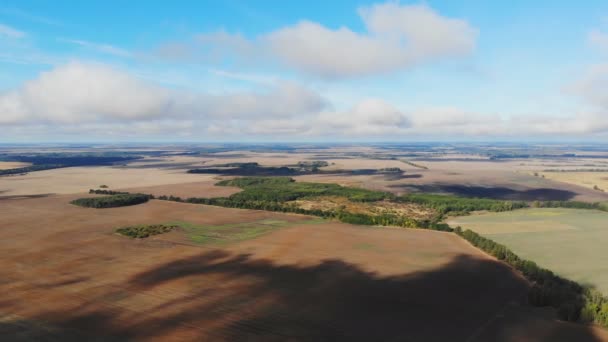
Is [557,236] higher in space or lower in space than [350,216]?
lower

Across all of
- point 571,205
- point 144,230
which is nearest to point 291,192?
point 144,230

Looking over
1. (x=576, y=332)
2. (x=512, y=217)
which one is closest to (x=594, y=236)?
(x=512, y=217)

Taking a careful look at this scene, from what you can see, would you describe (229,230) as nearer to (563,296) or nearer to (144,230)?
(144,230)

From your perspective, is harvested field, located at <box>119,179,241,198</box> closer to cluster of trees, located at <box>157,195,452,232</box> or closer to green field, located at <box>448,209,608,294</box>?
cluster of trees, located at <box>157,195,452,232</box>

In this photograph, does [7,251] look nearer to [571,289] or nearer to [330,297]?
[330,297]

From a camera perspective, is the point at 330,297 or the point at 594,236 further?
the point at 594,236

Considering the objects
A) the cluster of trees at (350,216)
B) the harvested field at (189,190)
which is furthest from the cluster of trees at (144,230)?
the harvested field at (189,190)
